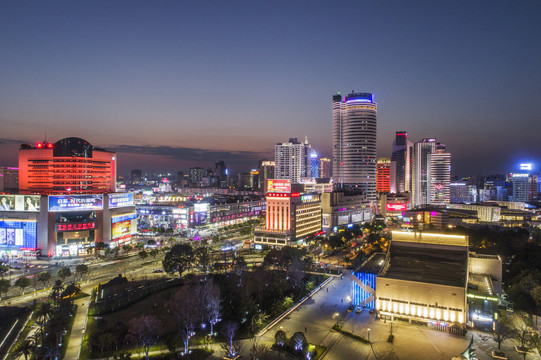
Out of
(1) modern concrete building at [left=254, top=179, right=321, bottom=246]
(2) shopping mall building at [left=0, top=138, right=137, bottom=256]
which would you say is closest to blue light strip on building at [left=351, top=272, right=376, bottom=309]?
(1) modern concrete building at [left=254, top=179, right=321, bottom=246]

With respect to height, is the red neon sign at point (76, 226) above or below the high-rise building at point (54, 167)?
below

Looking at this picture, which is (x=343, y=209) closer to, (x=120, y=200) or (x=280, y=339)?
(x=120, y=200)

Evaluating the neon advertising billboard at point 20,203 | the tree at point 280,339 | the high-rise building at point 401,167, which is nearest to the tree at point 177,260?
the tree at point 280,339

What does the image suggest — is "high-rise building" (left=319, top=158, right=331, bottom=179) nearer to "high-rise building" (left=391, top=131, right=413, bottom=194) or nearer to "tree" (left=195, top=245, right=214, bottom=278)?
"high-rise building" (left=391, top=131, right=413, bottom=194)

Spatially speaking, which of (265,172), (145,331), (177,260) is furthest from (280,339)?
(265,172)

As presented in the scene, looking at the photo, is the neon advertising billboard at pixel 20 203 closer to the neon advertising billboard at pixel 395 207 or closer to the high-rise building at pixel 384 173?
the neon advertising billboard at pixel 395 207
